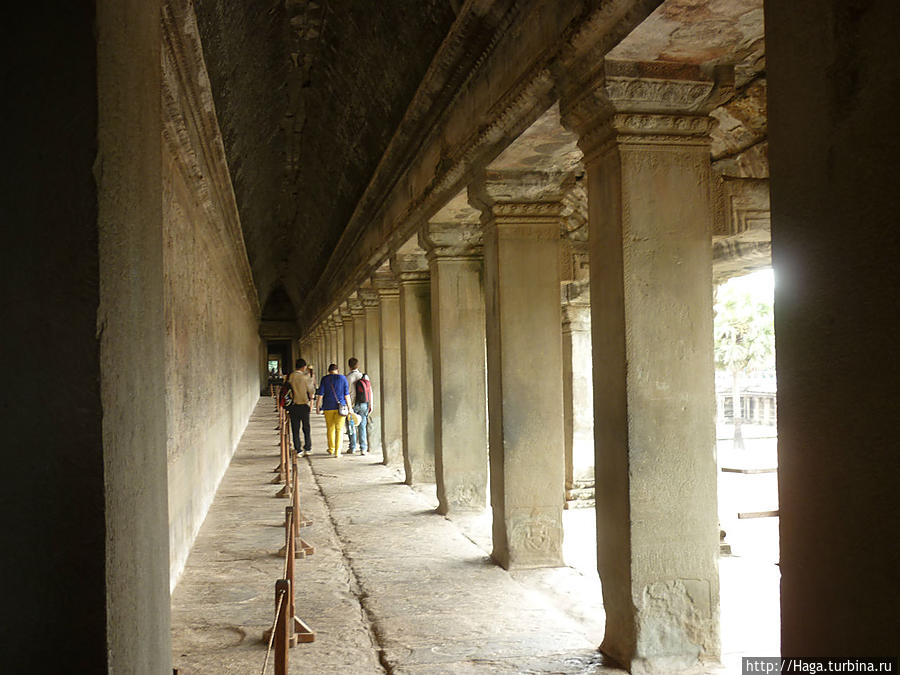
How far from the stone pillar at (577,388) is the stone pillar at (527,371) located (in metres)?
4.26

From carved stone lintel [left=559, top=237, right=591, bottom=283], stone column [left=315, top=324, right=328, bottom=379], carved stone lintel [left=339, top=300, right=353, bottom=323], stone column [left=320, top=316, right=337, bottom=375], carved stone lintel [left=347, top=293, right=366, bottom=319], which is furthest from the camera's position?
stone column [left=315, top=324, right=328, bottom=379]

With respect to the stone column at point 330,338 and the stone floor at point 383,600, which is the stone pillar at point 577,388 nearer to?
the stone floor at point 383,600

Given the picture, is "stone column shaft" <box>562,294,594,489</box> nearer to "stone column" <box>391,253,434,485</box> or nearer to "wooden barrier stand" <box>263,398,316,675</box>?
"stone column" <box>391,253,434,485</box>

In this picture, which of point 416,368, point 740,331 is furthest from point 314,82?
point 740,331

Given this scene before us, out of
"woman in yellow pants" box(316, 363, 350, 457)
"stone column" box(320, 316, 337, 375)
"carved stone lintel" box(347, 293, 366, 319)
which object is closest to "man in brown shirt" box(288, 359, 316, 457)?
"woman in yellow pants" box(316, 363, 350, 457)

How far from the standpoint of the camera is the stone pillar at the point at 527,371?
6895 millimetres

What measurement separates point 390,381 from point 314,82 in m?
5.28

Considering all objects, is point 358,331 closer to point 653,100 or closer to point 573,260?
point 573,260

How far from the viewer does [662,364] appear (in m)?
4.57

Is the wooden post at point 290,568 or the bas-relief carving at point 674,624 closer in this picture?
the wooden post at point 290,568

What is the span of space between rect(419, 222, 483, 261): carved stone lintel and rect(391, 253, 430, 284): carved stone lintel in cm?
177

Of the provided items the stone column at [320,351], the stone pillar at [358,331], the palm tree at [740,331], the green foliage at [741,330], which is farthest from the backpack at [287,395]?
the green foliage at [741,330]

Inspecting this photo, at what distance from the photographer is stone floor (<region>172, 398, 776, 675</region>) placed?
481 centimetres

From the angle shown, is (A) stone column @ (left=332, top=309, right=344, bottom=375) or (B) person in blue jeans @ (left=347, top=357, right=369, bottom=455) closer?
(B) person in blue jeans @ (left=347, top=357, right=369, bottom=455)
